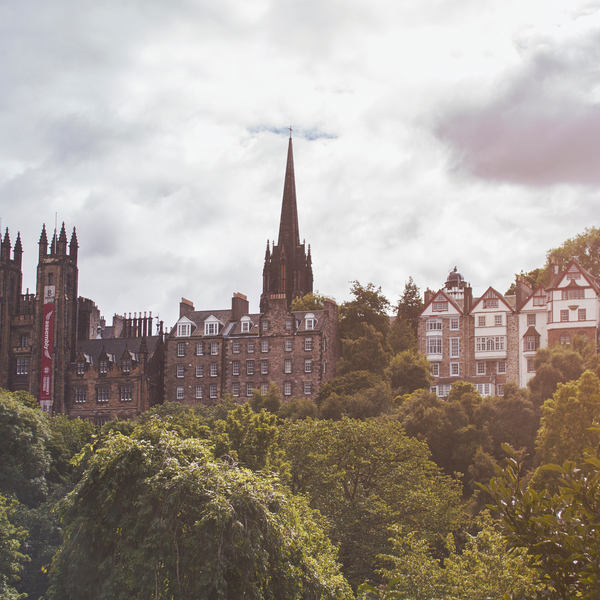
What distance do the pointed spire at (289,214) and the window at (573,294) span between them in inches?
1786

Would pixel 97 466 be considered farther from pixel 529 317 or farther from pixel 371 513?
pixel 529 317

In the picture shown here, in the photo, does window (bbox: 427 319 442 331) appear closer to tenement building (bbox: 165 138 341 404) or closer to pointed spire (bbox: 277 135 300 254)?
tenement building (bbox: 165 138 341 404)

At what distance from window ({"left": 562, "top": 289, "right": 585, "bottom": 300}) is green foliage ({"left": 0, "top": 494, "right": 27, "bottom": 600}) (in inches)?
1898

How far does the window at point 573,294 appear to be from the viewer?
69.1 m

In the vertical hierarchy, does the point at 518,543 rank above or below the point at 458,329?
below

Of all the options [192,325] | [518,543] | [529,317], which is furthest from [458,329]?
[518,543]

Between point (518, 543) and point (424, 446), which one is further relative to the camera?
point (424, 446)

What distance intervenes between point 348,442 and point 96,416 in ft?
141

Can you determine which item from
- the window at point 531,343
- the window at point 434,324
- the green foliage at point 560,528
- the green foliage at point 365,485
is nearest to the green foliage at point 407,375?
the window at point 434,324

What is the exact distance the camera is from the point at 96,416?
248 feet

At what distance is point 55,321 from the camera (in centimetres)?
7825

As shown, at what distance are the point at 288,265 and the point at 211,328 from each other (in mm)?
30534

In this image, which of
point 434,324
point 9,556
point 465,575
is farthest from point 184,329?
point 465,575

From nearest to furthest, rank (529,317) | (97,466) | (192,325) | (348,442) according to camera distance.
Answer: (97,466), (348,442), (529,317), (192,325)
